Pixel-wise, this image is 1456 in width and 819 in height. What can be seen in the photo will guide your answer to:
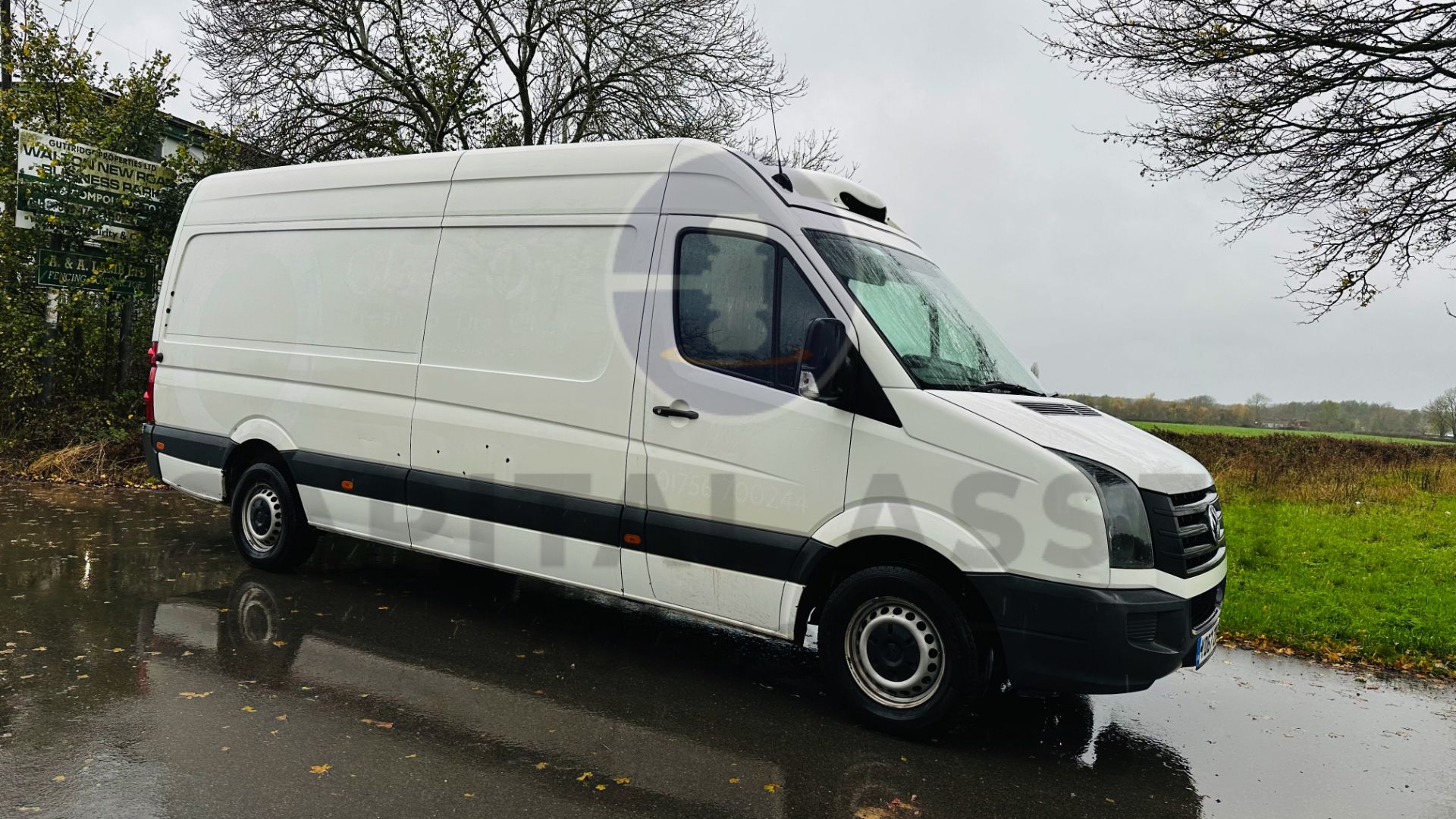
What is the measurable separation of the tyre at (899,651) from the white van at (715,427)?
0.01 m

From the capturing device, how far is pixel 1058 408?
4738 mm

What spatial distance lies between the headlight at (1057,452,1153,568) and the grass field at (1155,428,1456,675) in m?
3.40

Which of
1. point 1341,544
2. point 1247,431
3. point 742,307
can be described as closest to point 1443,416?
point 1247,431

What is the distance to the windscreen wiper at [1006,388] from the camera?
470 cm

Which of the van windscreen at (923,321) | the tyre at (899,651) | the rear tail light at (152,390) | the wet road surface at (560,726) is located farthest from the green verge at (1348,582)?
the rear tail light at (152,390)

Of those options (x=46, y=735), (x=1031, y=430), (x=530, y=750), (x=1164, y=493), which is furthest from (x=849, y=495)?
(x=46, y=735)

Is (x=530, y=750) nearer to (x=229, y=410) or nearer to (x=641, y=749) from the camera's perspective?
(x=641, y=749)

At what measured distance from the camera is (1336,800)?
4125mm

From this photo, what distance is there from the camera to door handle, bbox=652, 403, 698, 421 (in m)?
4.88

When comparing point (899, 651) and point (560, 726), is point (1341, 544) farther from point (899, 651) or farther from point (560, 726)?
point (560, 726)

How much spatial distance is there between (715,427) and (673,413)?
25 cm

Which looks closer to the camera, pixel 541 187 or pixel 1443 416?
pixel 541 187

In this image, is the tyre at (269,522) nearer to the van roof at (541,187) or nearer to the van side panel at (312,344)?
the van side panel at (312,344)

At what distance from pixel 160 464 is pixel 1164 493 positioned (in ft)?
23.3
